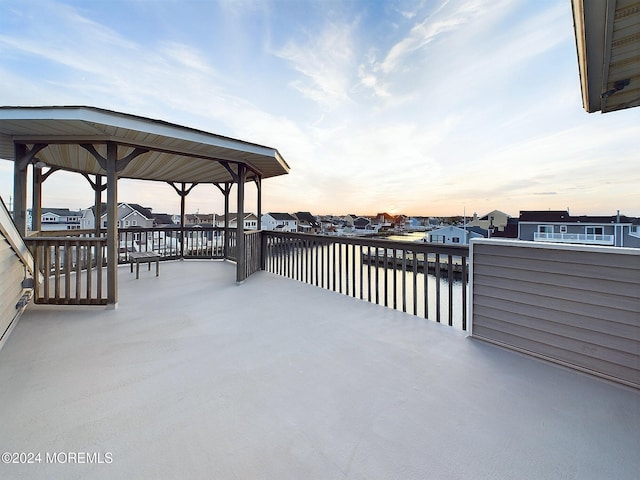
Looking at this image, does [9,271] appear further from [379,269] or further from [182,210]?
[182,210]

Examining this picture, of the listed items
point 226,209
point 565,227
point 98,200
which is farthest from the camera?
point 565,227

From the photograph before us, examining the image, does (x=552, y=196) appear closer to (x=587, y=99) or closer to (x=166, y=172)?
(x=587, y=99)

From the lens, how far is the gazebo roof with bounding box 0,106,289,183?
3.01 meters

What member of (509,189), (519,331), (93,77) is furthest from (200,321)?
(509,189)

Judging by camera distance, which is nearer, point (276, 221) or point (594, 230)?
point (594, 230)

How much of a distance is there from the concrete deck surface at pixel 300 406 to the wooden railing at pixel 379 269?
0.54m

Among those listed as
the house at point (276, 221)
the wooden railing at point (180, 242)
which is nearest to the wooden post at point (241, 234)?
the wooden railing at point (180, 242)

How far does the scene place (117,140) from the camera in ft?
12.0

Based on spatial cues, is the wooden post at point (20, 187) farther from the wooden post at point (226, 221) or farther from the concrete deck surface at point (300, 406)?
the wooden post at point (226, 221)

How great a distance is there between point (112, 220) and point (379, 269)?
13.9ft

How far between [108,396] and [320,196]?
14.3m

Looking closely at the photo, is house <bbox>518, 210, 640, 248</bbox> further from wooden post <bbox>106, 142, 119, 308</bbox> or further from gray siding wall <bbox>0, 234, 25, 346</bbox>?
gray siding wall <bbox>0, 234, 25, 346</bbox>

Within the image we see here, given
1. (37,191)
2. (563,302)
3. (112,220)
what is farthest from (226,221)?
(563,302)

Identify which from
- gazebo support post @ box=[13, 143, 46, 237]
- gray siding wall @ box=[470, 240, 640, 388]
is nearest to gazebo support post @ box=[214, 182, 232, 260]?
gazebo support post @ box=[13, 143, 46, 237]
